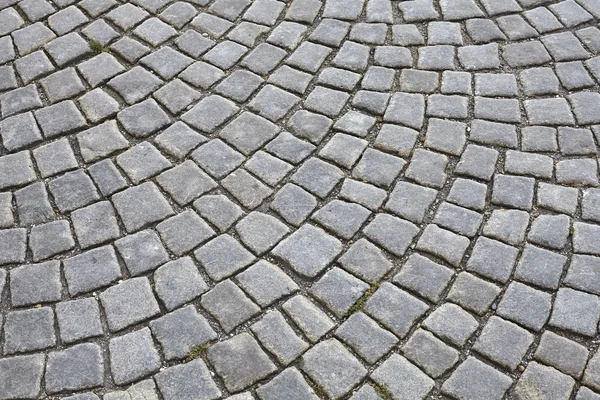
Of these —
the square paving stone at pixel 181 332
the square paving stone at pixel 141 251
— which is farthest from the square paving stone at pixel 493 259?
the square paving stone at pixel 141 251

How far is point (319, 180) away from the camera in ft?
11.7

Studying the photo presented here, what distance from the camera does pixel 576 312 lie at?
305 cm

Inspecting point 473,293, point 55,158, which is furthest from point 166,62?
point 473,293

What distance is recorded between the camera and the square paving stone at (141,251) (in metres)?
3.23

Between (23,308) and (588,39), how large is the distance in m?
3.61

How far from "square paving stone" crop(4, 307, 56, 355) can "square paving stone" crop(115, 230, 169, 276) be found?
41 cm

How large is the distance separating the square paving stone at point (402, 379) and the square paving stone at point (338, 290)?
12.5 inches

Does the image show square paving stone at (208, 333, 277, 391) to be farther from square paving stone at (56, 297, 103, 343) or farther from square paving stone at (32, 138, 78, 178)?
square paving stone at (32, 138, 78, 178)

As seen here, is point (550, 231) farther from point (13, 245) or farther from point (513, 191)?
point (13, 245)

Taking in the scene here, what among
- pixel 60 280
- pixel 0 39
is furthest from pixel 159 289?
pixel 0 39

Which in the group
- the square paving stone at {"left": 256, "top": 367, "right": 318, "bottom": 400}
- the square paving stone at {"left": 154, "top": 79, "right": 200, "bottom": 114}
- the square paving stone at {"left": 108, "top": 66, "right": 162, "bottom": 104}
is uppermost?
the square paving stone at {"left": 108, "top": 66, "right": 162, "bottom": 104}

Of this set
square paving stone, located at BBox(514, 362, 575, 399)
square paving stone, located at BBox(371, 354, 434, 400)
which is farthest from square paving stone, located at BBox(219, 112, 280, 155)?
square paving stone, located at BBox(514, 362, 575, 399)

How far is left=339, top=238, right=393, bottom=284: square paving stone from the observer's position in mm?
3195

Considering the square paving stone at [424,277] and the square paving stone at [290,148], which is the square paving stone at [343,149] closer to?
the square paving stone at [290,148]
